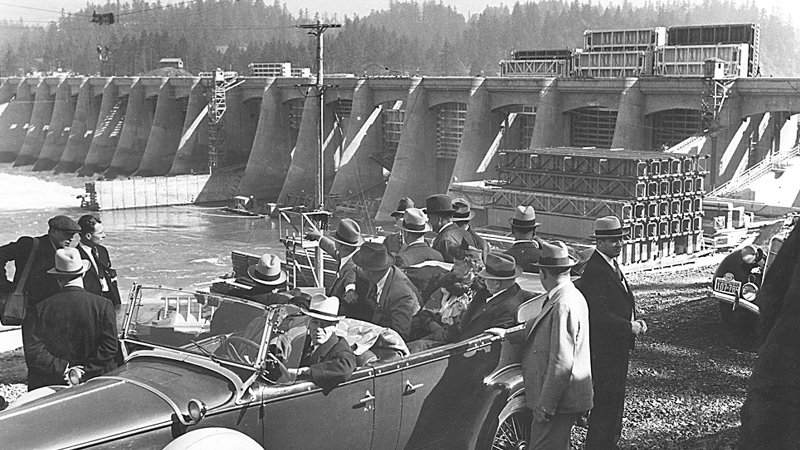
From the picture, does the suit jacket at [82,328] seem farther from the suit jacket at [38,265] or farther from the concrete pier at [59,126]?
the concrete pier at [59,126]

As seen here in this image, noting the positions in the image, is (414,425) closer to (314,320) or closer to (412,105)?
(314,320)

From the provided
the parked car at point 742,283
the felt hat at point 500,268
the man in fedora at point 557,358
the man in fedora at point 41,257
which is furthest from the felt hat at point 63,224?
the parked car at point 742,283

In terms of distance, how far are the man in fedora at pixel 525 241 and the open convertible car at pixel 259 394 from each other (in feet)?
4.92

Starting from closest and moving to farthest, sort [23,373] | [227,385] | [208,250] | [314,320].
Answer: [227,385]
[314,320]
[23,373]
[208,250]

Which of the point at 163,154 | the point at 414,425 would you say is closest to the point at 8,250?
the point at 414,425

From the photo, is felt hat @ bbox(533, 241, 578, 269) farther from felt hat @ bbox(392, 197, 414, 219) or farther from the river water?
the river water

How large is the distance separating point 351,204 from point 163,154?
24.3 m

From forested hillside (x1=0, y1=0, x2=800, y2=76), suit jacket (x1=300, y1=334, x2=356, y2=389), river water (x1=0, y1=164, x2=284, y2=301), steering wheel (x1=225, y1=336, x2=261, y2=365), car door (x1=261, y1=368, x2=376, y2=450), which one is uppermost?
forested hillside (x1=0, y1=0, x2=800, y2=76)

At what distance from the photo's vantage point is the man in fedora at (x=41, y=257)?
6.49 meters

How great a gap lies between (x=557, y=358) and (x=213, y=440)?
6.51 feet

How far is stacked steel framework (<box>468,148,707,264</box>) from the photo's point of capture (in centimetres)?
2125

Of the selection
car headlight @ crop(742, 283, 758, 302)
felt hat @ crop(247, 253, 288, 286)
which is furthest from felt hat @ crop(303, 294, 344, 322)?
car headlight @ crop(742, 283, 758, 302)

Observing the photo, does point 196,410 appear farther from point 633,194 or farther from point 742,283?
point 633,194

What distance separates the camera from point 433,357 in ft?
16.9
